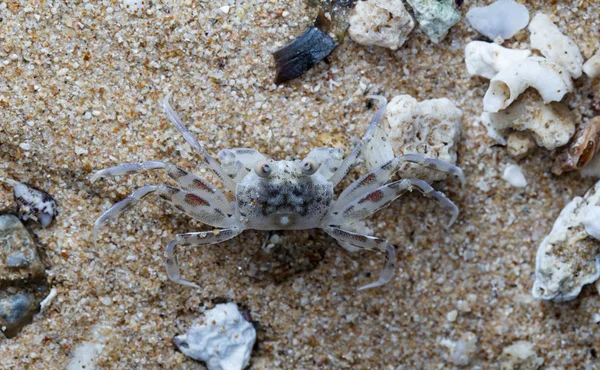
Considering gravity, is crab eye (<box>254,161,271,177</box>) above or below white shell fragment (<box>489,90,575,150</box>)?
below

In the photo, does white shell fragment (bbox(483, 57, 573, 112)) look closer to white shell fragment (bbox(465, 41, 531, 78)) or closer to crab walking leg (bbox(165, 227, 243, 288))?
white shell fragment (bbox(465, 41, 531, 78))

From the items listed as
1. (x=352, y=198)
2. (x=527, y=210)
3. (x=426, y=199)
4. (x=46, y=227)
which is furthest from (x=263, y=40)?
(x=527, y=210)

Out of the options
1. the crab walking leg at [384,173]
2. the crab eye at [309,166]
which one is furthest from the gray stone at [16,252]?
the crab walking leg at [384,173]

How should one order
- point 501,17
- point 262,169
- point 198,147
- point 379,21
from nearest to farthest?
1. point 262,169
2. point 198,147
3. point 379,21
4. point 501,17

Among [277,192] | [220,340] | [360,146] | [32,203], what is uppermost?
[360,146]

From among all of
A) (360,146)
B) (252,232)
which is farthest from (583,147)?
(252,232)

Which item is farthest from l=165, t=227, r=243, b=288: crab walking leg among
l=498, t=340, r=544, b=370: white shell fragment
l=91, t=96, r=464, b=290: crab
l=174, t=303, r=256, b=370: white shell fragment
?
l=498, t=340, r=544, b=370: white shell fragment

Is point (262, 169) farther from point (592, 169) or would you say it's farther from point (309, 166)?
point (592, 169)
